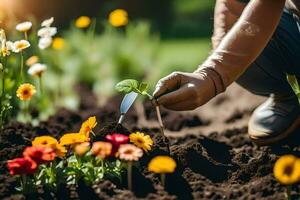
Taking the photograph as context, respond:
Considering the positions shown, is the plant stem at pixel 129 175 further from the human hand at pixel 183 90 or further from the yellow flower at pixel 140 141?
the human hand at pixel 183 90

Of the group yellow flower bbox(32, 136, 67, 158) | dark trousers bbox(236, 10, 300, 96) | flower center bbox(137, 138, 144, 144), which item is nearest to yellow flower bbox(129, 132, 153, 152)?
flower center bbox(137, 138, 144, 144)

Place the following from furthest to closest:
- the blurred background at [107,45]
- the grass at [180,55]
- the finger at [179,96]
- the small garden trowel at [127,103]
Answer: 1. the grass at [180,55]
2. the blurred background at [107,45]
3. the small garden trowel at [127,103]
4. the finger at [179,96]

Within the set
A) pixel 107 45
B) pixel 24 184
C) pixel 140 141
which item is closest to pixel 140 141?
pixel 140 141

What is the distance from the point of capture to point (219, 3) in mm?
3072

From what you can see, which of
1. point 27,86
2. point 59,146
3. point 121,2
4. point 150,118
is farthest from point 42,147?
point 121,2

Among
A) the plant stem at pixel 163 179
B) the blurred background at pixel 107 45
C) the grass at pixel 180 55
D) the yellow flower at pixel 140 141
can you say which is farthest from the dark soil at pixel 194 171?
the grass at pixel 180 55

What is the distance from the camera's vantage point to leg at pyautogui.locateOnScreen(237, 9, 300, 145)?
3.02m

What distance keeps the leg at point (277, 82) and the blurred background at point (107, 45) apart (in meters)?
1.14

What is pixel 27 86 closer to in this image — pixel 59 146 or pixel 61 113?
pixel 59 146

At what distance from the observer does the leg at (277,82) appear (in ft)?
9.91

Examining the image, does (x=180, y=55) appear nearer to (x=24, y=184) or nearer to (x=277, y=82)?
(x=277, y=82)

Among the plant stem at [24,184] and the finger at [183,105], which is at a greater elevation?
the finger at [183,105]

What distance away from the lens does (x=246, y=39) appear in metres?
2.49

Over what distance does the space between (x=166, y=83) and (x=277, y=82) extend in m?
0.81
